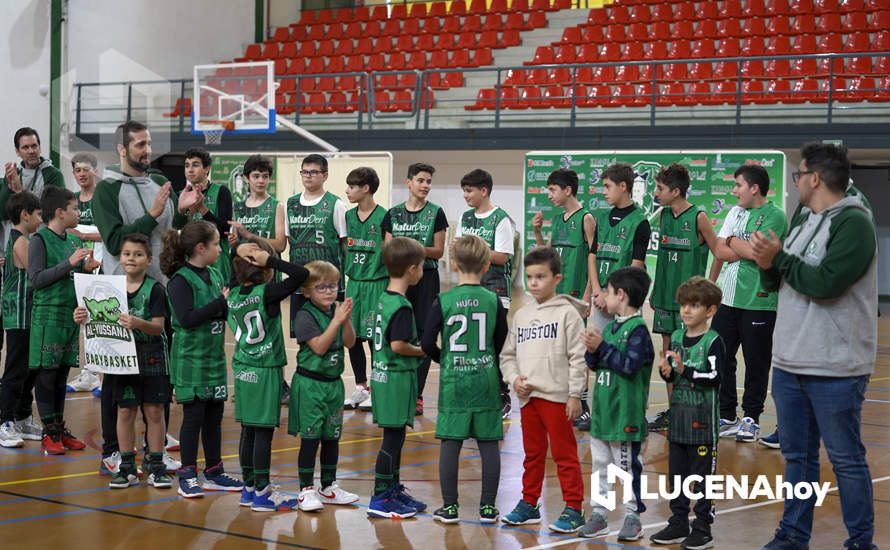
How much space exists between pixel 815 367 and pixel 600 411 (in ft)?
3.51

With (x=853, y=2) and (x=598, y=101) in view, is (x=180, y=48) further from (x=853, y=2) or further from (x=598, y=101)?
(x=853, y=2)

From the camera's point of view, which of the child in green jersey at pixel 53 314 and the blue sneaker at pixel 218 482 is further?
the child in green jersey at pixel 53 314

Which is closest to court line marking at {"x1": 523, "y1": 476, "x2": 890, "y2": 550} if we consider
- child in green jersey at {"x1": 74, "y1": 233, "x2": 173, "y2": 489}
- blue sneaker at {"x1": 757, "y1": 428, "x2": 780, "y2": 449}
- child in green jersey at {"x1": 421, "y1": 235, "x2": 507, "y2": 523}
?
child in green jersey at {"x1": 421, "y1": 235, "x2": 507, "y2": 523}

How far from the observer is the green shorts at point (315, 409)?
5.47 m

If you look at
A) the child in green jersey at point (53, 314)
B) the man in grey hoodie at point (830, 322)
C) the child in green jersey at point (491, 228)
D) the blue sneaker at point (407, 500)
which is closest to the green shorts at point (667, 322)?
the child in green jersey at point (491, 228)

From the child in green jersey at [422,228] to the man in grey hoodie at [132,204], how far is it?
2.10 m

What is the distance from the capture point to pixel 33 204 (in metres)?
7.27

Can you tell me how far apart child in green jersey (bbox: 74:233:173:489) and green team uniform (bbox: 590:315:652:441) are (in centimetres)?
248

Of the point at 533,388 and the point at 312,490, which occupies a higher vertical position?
the point at 533,388

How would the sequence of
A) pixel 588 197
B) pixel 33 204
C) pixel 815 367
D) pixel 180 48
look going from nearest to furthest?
pixel 815 367, pixel 33 204, pixel 588 197, pixel 180 48

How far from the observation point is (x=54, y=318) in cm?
703

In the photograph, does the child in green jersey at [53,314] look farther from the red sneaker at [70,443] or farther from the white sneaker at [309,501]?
the white sneaker at [309,501]

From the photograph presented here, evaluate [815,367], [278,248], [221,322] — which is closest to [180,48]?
[278,248]

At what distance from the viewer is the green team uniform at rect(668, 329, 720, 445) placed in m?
4.97
